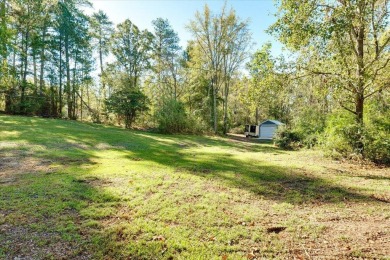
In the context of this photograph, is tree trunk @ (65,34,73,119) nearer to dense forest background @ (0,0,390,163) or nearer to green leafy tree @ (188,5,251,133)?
dense forest background @ (0,0,390,163)

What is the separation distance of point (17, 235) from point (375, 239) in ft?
14.4

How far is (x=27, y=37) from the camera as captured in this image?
21.5 m

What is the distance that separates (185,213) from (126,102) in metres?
19.9

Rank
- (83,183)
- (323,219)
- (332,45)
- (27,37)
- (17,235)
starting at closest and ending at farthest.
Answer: (17,235) < (323,219) < (83,183) < (332,45) < (27,37)

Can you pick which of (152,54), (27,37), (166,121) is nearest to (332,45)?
(166,121)

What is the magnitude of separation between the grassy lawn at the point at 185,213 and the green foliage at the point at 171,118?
13289 millimetres

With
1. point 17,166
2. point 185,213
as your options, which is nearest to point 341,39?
point 185,213

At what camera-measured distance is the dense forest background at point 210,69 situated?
297 inches

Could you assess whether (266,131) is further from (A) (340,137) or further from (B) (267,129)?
(A) (340,137)

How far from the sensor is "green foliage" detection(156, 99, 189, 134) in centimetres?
1953

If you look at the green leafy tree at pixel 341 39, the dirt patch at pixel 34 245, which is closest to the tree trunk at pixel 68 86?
the green leafy tree at pixel 341 39

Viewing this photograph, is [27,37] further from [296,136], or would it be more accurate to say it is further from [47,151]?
[296,136]

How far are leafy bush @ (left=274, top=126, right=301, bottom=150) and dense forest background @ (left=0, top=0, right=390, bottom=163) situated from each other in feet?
0.22

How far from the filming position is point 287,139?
14789 mm
